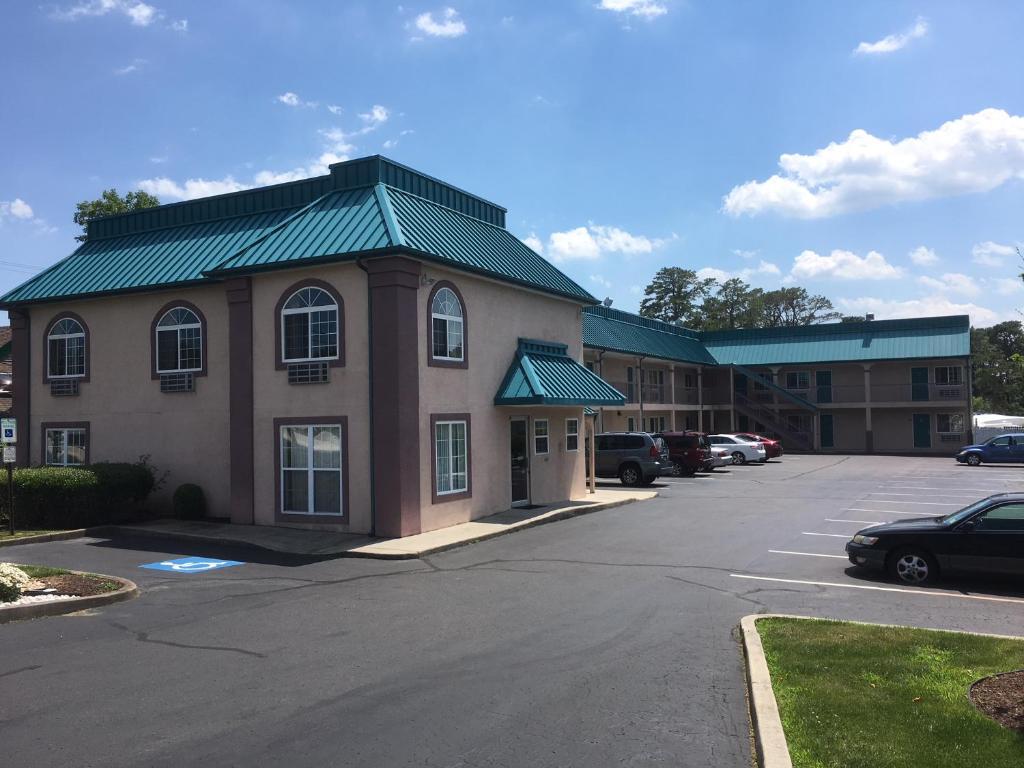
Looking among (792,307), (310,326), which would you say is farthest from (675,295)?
(310,326)

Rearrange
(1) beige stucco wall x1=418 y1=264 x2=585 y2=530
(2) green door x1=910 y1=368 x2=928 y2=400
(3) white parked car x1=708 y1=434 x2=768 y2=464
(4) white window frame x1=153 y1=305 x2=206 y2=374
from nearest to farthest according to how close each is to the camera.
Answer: (1) beige stucco wall x1=418 y1=264 x2=585 y2=530 → (4) white window frame x1=153 y1=305 x2=206 y2=374 → (3) white parked car x1=708 y1=434 x2=768 y2=464 → (2) green door x1=910 y1=368 x2=928 y2=400

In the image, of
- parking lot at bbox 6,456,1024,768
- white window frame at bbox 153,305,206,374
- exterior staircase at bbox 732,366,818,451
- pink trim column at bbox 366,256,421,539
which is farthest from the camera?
exterior staircase at bbox 732,366,818,451

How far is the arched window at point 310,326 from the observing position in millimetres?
16469

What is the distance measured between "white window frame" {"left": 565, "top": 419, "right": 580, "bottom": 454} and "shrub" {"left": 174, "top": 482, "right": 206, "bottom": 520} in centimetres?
921

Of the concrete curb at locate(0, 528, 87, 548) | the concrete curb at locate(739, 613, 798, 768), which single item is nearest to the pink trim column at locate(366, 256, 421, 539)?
the concrete curb at locate(0, 528, 87, 548)

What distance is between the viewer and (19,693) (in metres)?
7.00

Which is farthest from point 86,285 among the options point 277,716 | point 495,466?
point 277,716

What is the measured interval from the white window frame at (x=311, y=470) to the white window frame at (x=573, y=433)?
7.45 metres

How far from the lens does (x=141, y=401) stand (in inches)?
775

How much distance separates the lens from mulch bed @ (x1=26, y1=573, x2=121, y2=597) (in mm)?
10852

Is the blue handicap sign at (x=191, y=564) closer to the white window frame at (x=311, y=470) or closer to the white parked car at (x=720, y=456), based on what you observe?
the white window frame at (x=311, y=470)

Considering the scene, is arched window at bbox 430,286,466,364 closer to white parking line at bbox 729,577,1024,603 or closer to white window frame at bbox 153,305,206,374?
white window frame at bbox 153,305,206,374

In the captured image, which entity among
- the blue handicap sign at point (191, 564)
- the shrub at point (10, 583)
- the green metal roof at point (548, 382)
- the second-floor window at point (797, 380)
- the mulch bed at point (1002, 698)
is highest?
the second-floor window at point (797, 380)

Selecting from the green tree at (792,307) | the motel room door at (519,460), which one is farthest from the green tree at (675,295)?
the motel room door at (519,460)
